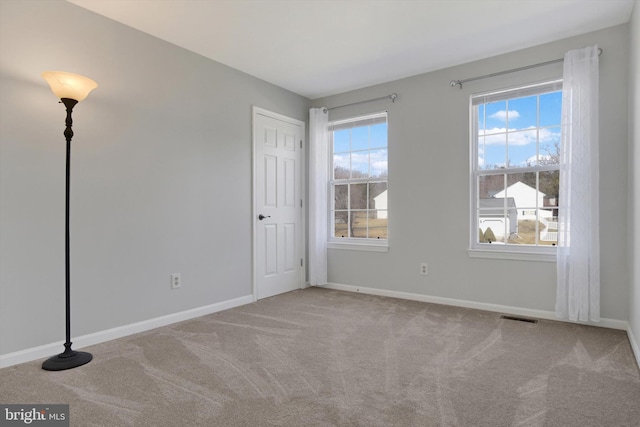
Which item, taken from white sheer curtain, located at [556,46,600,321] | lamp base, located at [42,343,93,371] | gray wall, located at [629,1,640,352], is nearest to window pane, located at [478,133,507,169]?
white sheer curtain, located at [556,46,600,321]

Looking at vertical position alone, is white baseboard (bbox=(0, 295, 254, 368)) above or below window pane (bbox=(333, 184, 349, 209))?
below

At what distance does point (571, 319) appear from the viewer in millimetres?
3168

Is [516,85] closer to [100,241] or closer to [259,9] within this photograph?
[259,9]

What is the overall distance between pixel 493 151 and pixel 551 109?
602 millimetres

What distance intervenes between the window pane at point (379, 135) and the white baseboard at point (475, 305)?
1748mm

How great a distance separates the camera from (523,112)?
3.60 metres

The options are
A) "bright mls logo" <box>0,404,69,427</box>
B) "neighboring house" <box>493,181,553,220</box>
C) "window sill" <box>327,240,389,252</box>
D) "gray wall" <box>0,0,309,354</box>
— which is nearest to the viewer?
"bright mls logo" <box>0,404,69,427</box>

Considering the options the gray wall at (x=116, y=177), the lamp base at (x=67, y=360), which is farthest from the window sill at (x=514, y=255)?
the lamp base at (x=67, y=360)

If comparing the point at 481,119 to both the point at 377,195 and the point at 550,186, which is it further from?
the point at 377,195

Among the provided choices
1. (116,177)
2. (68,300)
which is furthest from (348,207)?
(68,300)

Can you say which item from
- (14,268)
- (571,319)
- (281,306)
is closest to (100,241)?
(14,268)

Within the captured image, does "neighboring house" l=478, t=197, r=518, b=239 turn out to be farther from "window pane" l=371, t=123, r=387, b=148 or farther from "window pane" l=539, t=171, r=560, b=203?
"window pane" l=371, t=123, r=387, b=148

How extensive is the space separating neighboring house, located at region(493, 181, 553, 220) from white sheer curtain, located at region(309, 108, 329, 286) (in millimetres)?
2147

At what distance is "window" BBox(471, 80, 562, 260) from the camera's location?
3.46m
